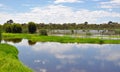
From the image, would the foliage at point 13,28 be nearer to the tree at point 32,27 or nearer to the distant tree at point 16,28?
the distant tree at point 16,28

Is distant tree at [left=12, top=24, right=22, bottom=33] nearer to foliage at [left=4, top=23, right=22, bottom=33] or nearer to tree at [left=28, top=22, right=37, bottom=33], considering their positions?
foliage at [left=4, top=23, right=22, bottom=33]

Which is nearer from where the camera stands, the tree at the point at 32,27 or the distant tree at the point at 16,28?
the distant tree at the point at 16,28

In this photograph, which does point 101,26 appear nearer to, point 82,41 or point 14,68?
point 82,41

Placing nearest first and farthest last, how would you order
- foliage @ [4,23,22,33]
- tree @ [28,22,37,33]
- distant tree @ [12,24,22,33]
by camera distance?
1. distant tree @ [12,24,22,33]
2. foliage @ [4,23,22,33]
3. tree @ [28,22,37,33]

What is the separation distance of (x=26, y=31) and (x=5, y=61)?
287 feet

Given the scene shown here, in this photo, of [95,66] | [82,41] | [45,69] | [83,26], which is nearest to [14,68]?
[45,69]

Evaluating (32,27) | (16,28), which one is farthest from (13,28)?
(32,27)

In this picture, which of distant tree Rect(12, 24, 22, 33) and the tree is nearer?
distant tree Rect(12, 24, 22, 33)

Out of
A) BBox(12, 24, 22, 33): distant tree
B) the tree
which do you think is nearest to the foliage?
BBox(12, 24, 22, 33): distant tree

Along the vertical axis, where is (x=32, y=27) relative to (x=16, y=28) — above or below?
above

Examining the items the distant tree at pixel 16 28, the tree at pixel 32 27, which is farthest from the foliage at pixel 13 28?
the tree at pixel 32 27

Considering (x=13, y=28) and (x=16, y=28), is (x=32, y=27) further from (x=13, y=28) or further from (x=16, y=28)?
(x=13, y=28)

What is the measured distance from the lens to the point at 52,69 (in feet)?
100

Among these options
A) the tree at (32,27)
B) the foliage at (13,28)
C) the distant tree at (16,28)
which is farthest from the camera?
the tree at (32,27)
